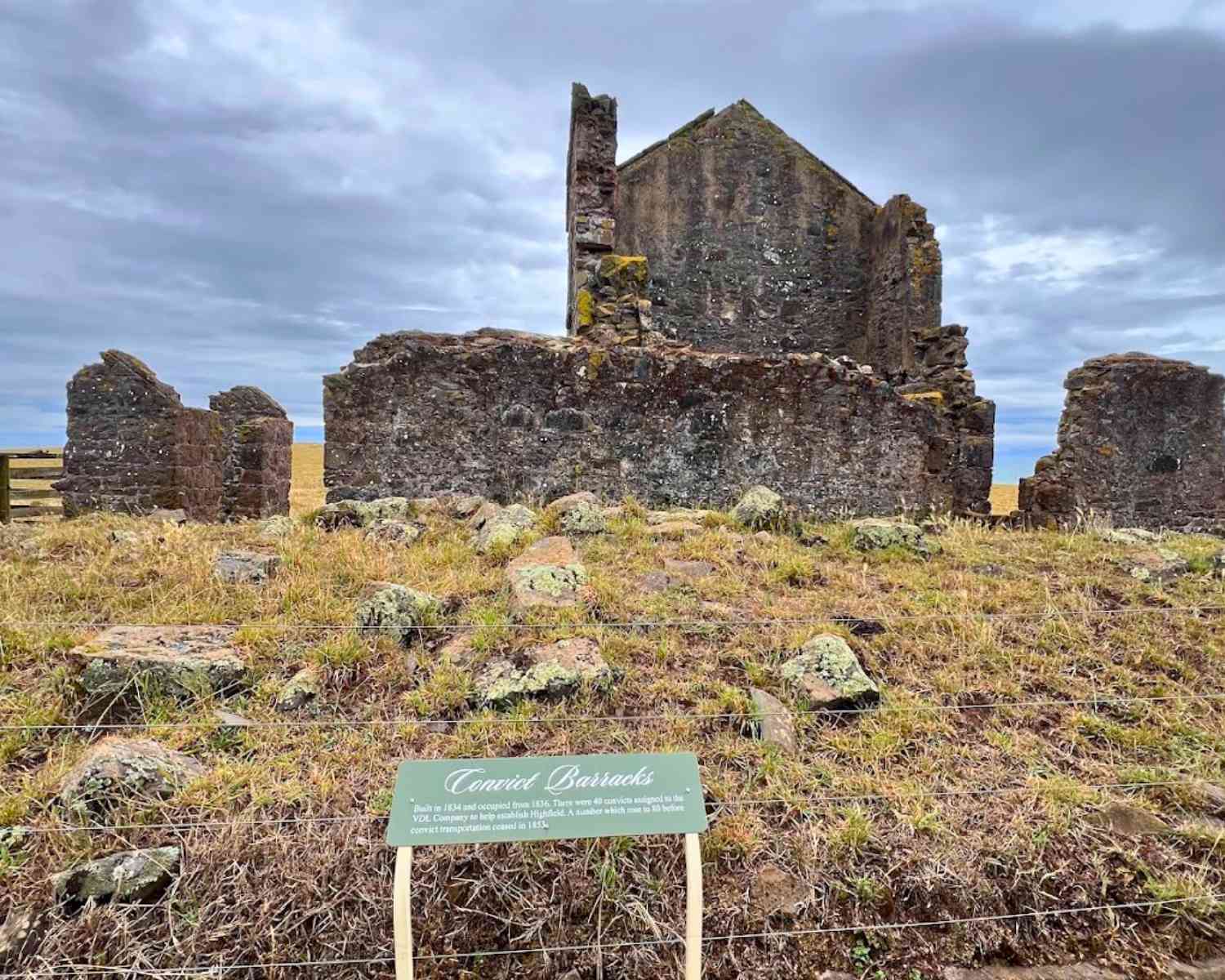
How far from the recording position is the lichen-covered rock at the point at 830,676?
11.1ft

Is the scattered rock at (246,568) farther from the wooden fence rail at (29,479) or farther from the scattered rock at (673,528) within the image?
the wooden fence rail at (29,479)

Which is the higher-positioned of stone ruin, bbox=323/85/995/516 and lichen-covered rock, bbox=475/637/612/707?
stone ruin, bbox=323/85/995/516

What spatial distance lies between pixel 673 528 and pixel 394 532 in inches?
93.6

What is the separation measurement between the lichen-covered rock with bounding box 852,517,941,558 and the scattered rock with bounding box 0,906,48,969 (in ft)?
18.5

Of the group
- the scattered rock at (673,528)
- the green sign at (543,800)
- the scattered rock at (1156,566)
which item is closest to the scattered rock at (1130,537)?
the scattered rock at (1156,566)

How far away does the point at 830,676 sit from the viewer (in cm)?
351

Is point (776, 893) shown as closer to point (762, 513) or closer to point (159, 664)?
point (159, 664)

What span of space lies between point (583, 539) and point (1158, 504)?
10.6 meters

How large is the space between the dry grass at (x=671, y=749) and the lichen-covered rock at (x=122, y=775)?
8 centimetres

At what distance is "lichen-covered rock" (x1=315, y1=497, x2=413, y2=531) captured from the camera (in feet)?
21.2

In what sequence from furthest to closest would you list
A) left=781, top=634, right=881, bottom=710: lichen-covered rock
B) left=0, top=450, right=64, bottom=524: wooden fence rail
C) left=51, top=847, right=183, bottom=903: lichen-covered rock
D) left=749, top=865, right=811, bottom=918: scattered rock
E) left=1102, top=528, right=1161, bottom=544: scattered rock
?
left=0, top=450, right=64, bottom=524: wooden fence rail, left=1102, top=528, right=1161, bottom=544: scattered rock, left=781, top=634, right=881, bottom=710: lichen-covered rock, left=749, top=865, right=811, bottom=918: scattered rock, left=51, top=847, right=183, bottom=903: lichen-covered rock

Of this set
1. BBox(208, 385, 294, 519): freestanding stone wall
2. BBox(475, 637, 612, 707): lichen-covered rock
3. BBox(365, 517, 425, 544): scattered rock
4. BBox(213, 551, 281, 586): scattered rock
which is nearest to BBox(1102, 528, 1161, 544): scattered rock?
BBox(475, 637, 612, 707): lichen-covered rock

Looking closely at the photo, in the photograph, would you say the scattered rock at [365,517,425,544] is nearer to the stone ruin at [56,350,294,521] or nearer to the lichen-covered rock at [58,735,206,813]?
the lichen-covered rock at [58,735,206,813]

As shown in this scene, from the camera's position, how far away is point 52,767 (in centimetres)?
274
